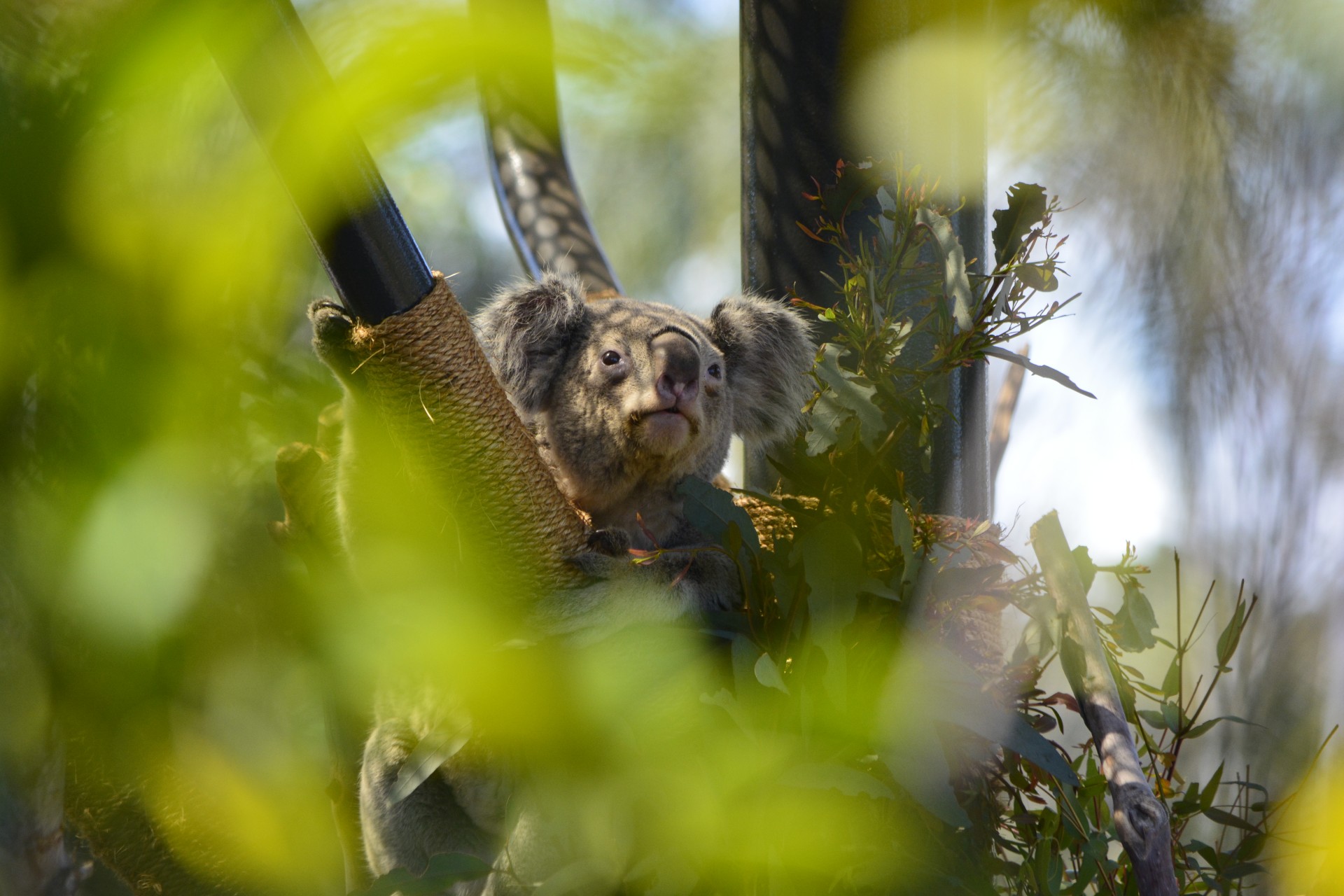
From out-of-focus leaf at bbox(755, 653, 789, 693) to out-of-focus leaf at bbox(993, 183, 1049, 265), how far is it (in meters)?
0.49

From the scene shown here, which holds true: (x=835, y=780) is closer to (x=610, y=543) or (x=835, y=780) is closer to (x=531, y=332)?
(x=610, y=543)

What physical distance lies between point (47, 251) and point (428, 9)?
0.40 metres

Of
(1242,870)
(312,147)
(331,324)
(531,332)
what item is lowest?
(1242,870)

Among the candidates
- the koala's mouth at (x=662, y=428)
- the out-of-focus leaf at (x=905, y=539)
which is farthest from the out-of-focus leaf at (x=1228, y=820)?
the koala's mouth at (x=662, y=428)

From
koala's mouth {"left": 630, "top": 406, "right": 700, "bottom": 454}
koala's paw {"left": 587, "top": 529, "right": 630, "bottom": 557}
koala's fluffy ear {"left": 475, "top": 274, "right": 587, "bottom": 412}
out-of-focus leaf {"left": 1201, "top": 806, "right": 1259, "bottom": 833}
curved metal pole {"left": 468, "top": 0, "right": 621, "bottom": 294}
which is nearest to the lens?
out-of-focus leaf {"left": 1201, "top": 806, "right": 1259, "bottom": 833}

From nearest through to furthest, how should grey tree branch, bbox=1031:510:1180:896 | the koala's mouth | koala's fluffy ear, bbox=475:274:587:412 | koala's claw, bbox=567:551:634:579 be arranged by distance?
grey tree branch, bbox=1031:510:1180:896
koala's claw, bbox=567:551:634:579
the koala's mouth
koala's fluffy ear, bbox=475:274:587:412

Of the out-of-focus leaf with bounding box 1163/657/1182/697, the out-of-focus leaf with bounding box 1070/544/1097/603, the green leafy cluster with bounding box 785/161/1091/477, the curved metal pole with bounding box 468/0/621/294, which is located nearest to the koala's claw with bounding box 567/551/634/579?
the green leafy cluster with bounding box 785/161/1091/477

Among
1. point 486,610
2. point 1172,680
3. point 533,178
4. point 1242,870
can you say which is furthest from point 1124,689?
point 533,178

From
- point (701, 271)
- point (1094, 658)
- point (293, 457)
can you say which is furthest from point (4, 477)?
point (701, 271)

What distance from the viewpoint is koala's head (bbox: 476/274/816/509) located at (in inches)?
61.9

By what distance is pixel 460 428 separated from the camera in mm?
1085

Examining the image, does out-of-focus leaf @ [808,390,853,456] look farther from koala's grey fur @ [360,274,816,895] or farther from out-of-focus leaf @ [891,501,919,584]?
koala's grey fur @ [360,274,816,895]

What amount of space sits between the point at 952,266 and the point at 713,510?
14.0 inches

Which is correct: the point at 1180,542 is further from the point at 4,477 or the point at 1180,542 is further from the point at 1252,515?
the point at 4,477
